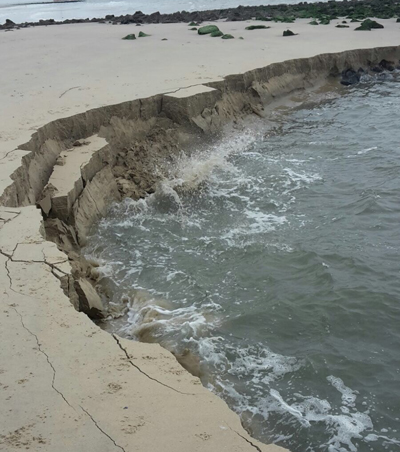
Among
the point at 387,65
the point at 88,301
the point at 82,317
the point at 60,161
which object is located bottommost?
the point at 88,301

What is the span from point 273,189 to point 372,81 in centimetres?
739

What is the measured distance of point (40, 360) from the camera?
3744mm

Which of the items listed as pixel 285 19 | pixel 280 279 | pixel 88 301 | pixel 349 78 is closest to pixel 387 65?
pixel 349 78

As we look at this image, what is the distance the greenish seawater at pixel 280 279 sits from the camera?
171 inches

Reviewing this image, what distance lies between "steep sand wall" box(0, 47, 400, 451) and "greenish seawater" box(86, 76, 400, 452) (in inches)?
19.4

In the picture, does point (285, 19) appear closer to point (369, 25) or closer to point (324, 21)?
point (324, 21)

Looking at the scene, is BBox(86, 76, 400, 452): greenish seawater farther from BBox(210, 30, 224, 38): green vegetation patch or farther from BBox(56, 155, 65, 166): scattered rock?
BBox(210, 30, 224, 38): green vegetation patch

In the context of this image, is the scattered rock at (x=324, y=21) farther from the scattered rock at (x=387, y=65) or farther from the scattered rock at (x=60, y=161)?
the scattered rock at (x=60, y=161)

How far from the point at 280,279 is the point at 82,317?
252 cm

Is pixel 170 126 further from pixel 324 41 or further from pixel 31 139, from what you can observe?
pixel 324 41

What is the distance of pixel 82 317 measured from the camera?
13.8ft

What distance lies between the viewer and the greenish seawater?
4.33m

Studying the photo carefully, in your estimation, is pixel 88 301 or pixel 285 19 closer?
pixel 88 301

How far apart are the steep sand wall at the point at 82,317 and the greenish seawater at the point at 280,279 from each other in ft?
1.61
